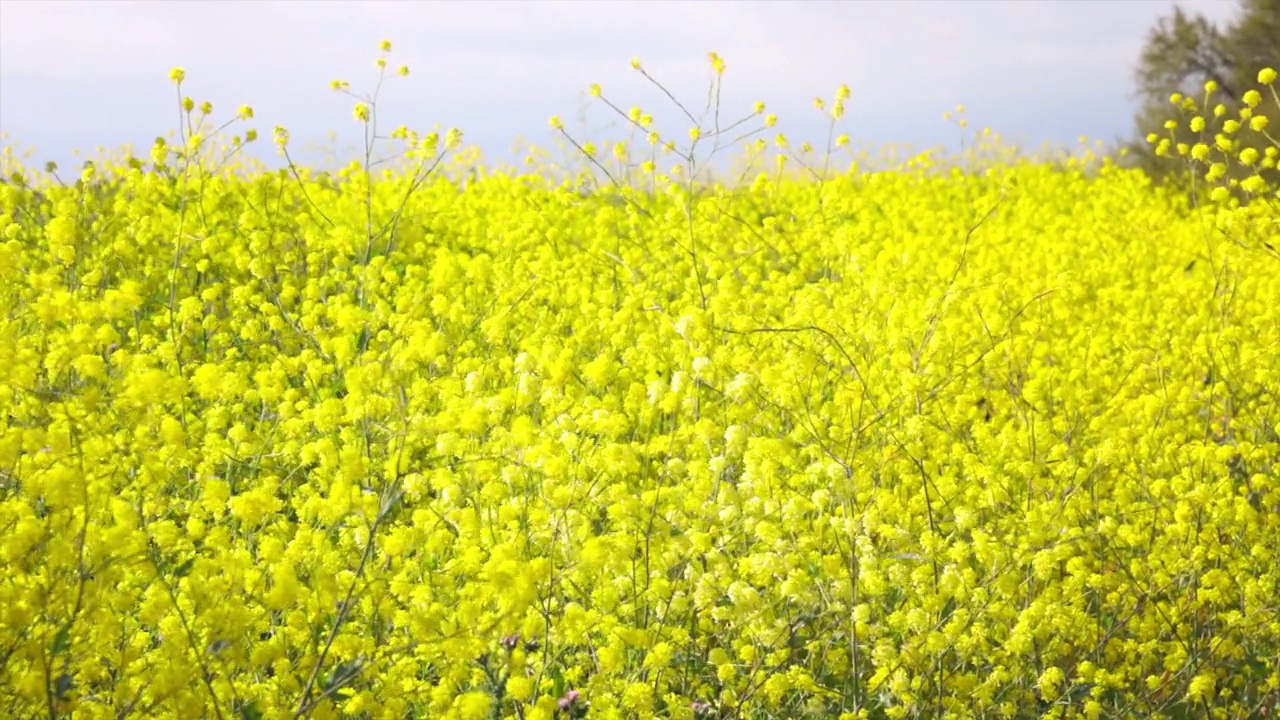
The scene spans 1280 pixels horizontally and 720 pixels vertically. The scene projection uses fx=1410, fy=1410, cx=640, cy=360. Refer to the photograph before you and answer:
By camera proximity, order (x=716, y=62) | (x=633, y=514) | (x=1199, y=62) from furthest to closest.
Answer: (x=1199, y=62)
(x=716, y=62)
(x=633, y=514)

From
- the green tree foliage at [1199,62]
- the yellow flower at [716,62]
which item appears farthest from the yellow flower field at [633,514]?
the green tree foliage at [1199,62]

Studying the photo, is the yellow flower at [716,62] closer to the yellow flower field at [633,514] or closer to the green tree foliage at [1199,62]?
the yellow flower field at [633,514]

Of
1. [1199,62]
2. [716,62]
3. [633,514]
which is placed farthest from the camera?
[1199,62]

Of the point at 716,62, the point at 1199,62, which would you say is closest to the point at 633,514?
the point at 716,62

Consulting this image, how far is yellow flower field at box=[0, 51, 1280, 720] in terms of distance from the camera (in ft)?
7.65

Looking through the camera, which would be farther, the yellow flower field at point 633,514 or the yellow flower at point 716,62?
the yellow flower at point 716,62

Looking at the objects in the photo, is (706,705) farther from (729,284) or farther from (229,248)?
(229,248)

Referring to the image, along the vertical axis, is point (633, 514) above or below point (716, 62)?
below

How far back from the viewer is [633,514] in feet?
9.52

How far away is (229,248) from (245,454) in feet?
14.8

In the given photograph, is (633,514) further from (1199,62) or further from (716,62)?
(1199,62)

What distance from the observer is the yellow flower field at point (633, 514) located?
2332mm

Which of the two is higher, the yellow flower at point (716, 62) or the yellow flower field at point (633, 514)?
the yellow flower at point (716, 62)

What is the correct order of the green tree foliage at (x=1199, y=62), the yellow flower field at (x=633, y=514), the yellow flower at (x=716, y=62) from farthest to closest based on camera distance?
the green tree foliage at (x=1199, y=62) < the yellow flower at (x=716, y=62) < the yellow flower field at (x=633, y=514)
